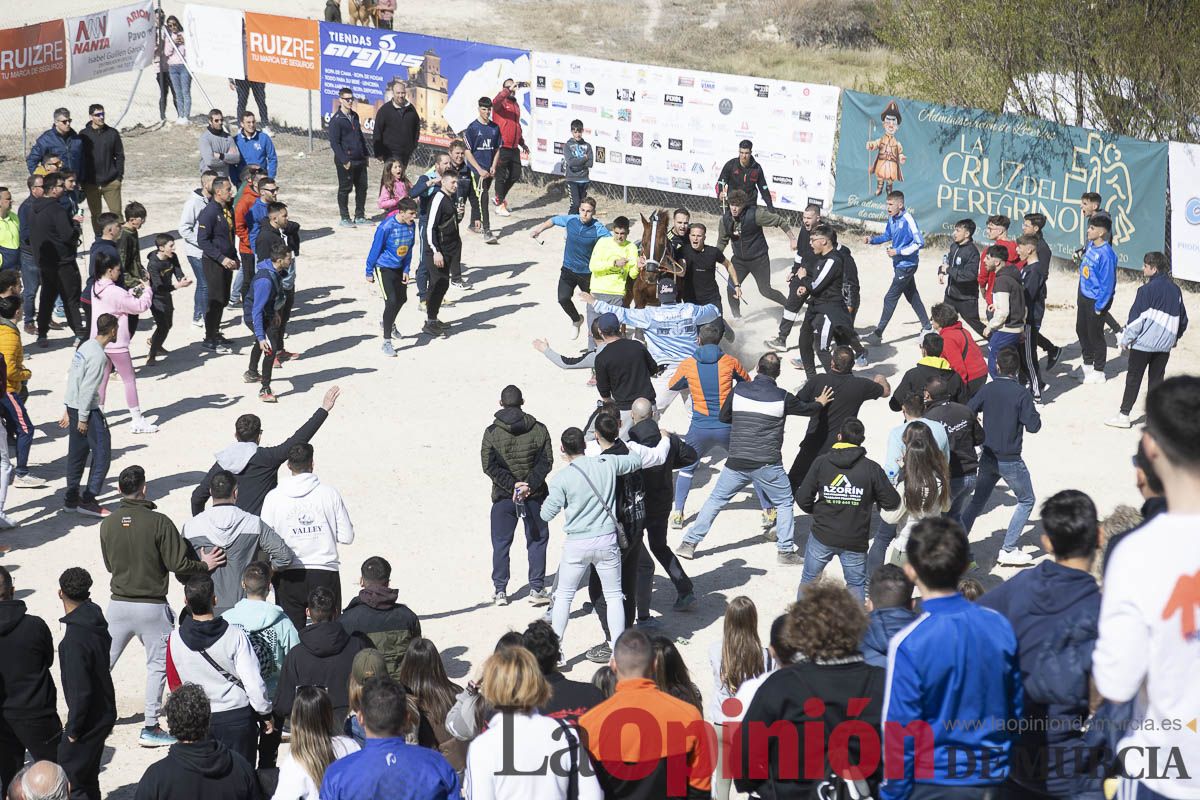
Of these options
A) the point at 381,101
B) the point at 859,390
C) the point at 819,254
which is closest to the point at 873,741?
the point at 859,390

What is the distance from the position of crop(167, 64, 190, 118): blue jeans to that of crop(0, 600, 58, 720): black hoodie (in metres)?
18.3

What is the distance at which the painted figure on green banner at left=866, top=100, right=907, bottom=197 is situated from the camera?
63.0ft

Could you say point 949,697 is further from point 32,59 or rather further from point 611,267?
point 32,59

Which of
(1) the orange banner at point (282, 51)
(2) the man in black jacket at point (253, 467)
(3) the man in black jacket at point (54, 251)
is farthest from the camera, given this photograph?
(1) the orange banner at point (282, 51)

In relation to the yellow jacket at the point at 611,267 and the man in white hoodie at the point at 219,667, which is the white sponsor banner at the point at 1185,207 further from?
the man in white hoodie at the point at 219,667

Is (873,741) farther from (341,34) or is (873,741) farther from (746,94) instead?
(341,34)

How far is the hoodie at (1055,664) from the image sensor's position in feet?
15.3

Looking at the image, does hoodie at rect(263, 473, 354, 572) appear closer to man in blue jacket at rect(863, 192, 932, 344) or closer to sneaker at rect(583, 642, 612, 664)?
sneaker at rect(583, 642, 612, 664)

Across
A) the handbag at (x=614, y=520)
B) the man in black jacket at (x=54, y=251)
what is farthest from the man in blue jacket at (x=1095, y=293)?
the man in black jacket at (x=54, y=251)

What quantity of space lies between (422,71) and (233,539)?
1518 centimetres

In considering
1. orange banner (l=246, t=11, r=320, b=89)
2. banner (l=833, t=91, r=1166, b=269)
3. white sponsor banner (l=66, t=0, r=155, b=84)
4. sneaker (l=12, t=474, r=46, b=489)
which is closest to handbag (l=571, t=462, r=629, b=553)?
sneaker (l=12, t=474, r=46, b=489)

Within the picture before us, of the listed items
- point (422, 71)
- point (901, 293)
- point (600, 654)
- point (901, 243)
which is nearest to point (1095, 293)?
point (901, 243)

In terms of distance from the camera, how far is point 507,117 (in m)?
20.3

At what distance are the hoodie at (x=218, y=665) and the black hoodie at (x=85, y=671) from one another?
554 millimetres
